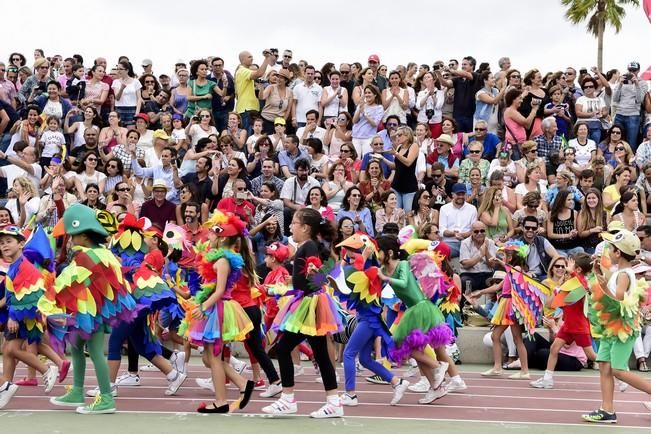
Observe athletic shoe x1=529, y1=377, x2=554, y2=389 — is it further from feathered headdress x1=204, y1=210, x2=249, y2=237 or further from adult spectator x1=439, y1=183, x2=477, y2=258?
feathered headdress x1=204, y1=210, x2=249, y2=237

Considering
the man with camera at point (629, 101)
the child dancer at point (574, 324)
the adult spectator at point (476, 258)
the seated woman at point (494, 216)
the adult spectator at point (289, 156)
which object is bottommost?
the child dancer at point (574, 324)

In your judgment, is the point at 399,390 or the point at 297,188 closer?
the point at 399,390

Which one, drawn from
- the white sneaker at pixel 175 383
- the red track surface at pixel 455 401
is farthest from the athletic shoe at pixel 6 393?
the white sneaker at pixel 175 383

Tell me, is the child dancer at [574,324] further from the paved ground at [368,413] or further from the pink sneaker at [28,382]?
the pink sneaker at [28,382]

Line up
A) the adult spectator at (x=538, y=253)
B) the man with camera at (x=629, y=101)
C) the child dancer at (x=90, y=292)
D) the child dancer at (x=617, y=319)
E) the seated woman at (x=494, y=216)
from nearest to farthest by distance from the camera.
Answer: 1. the child dancer at (x=90, y=292)
2. the child dancer at (x=617, y=319)
3. the adult spectator at (x=538, y=253)
4. the seated woman at (x=494, y=216)
5. the man with camera at (x=629, y=101)

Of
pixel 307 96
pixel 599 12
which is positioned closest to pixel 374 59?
pixel 307 96

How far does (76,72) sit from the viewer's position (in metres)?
20.7

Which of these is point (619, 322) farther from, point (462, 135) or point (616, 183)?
point (462, 135)

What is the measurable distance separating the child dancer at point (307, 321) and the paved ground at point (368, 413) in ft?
0.67

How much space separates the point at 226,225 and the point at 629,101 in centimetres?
1138

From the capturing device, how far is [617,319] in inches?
376

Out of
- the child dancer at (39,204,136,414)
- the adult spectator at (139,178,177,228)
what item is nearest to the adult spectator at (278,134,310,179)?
the adult spectator at (139,178,177,228)

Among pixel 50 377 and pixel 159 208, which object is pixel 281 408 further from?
pixel 159 208

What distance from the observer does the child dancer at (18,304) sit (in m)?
10.1
